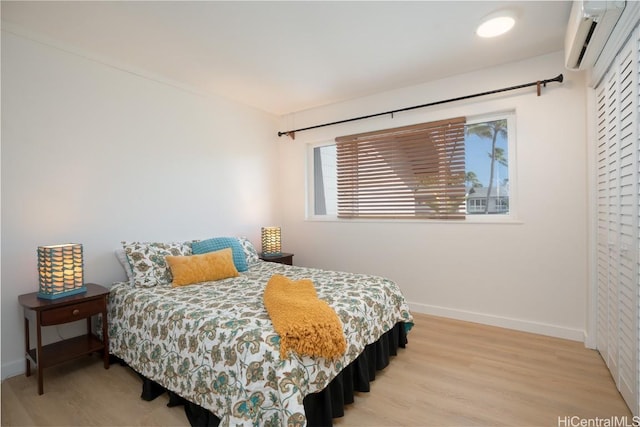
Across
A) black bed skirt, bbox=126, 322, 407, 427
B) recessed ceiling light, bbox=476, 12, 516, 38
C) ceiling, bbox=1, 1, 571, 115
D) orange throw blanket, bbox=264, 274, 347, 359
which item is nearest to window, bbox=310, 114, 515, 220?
ceiling, bbox=1, 1, 571, 115

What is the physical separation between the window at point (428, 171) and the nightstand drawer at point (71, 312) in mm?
2667

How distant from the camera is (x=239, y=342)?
1593 millimetres

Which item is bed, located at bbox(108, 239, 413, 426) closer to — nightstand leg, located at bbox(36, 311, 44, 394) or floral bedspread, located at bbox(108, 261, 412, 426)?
floral bedspread, located at bbox(108, 261, 412, 426)

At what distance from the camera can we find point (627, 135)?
1773 millimetres

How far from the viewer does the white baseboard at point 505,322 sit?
2.73 m

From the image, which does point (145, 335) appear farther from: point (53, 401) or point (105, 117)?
point (105, 117)

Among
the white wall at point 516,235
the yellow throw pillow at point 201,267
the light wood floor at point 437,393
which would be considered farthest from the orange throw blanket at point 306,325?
the white wall at point 516,235

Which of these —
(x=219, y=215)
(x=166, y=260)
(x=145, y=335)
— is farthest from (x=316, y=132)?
(x=145, y=335)

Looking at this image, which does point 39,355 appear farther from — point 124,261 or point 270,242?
point 270,242

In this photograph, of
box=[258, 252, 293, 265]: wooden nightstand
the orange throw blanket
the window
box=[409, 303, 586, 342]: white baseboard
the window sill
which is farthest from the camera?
box=[258, 252, 293, 265]: wooden nightstand

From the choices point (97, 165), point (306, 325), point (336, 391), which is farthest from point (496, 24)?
point (97, 165)

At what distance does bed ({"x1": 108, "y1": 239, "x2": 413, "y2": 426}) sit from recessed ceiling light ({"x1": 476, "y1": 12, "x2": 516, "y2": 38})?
6.78 ft

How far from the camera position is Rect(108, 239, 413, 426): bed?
1482mm

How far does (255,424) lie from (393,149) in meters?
3.01
